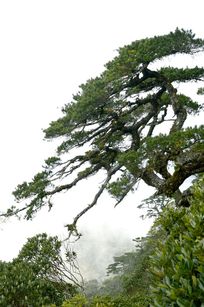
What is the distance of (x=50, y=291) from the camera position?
894 centimetres

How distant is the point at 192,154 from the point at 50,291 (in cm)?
487

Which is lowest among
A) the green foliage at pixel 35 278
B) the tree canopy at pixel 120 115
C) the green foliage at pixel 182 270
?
the green foliage at pixel 182 270

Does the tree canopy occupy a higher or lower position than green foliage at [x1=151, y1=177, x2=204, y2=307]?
higher

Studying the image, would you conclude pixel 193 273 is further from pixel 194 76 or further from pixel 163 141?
pixel 194 76

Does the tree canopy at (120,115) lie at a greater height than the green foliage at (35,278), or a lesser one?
greater

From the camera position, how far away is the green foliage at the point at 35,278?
27.6 feet

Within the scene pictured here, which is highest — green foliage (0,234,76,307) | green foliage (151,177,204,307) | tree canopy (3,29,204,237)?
tree canopy (3,29,204,237)

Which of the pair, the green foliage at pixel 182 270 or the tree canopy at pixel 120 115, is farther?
the tree canopy at pixel 120 115

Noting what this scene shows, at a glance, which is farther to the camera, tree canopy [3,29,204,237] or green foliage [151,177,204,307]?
tree canopy [3,29,204,237]

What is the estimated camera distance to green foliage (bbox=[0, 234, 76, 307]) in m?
8.40

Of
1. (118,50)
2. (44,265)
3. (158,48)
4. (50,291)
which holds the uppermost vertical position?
(118,50)

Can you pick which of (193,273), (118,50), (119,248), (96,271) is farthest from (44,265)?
(119,248)

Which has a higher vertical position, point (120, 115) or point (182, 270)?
point (120, 115)

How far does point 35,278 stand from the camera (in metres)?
9.05
